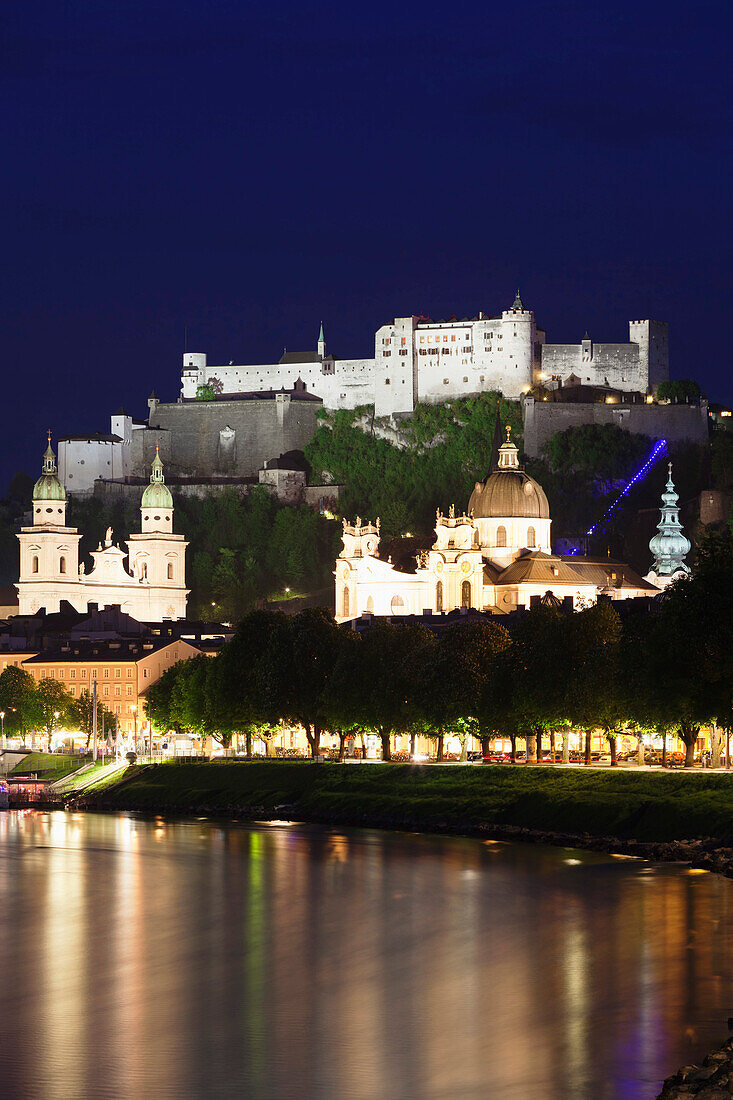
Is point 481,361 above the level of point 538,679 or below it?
above

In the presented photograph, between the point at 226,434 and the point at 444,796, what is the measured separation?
3795 inches

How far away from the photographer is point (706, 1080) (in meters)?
25.4

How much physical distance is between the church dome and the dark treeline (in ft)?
89.9

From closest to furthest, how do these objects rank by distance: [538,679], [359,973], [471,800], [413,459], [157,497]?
[359,973], [471,800], [538,679], [157,497], [413,459]

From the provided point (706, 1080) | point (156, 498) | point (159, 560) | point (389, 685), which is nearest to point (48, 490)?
point (156, 498)

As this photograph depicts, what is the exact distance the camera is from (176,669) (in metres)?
97.8

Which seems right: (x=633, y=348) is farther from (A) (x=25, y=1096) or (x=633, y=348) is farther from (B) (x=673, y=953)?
(A) (x=25, y=1096)

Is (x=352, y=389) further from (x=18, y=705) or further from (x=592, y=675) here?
(x=592, y=675)

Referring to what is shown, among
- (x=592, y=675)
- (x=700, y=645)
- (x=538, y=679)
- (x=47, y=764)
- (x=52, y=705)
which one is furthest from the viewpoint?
(x=52, y=705)

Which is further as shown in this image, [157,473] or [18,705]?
[157,473]

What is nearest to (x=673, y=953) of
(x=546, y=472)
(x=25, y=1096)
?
(x=25, y=1096)

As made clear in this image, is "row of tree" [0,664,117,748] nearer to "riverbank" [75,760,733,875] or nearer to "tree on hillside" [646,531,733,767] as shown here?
"riverbank" [75,760,733,875]

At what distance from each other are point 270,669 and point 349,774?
335 inches

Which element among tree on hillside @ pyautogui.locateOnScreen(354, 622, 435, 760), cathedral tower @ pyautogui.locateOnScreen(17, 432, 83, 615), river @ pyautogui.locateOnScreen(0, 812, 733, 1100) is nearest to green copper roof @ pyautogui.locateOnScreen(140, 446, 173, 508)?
cathedral tower @ pyautogui.locateOnScreen(17, 432, 83, 615)
